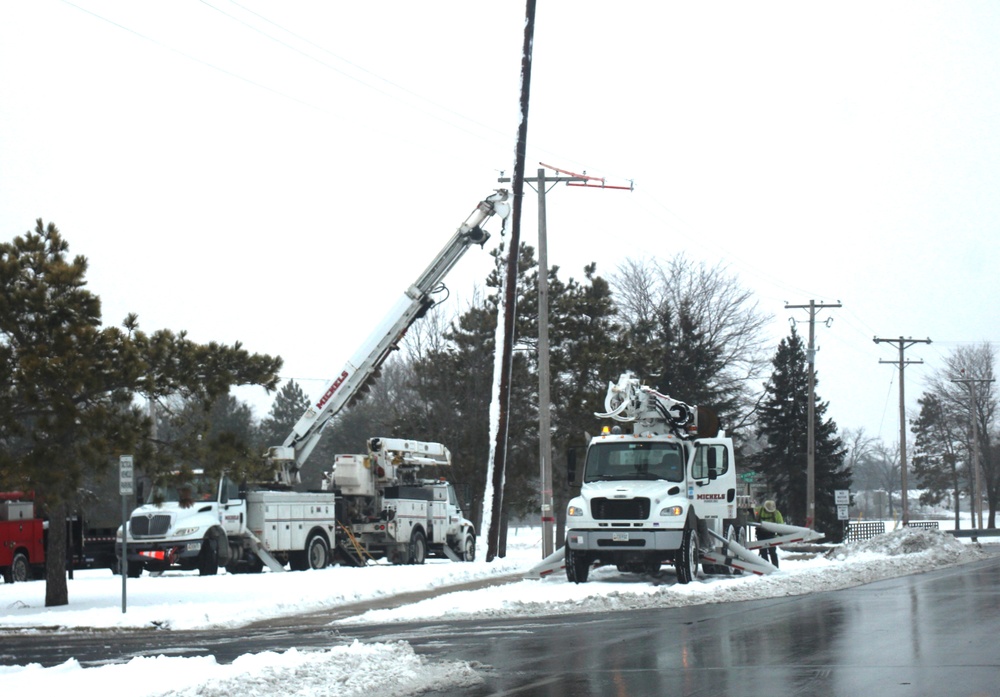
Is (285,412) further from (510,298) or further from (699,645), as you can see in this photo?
(699,645)

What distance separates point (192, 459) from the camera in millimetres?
20344

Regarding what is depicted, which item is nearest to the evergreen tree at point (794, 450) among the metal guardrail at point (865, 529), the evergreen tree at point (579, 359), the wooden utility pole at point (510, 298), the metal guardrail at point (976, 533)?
the metal guardrail at point (865, 529)

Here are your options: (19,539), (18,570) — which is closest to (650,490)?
(19,539)

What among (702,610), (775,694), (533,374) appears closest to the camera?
(775,694)

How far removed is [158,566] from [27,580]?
4.37m

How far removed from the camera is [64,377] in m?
18.2

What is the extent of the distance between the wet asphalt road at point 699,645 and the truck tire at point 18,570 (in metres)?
12.2

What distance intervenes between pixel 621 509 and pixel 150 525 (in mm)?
11510

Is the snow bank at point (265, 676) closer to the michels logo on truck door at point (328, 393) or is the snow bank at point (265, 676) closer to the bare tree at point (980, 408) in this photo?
the michels logo on truck door at point (328, 393)

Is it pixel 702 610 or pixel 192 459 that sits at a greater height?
pixel 192 459

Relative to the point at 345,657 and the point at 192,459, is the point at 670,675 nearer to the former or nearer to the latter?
the point at 345,657

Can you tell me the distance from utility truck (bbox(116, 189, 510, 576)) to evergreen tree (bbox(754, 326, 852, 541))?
28202 millimetres

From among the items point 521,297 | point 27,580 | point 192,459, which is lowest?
point 27,580

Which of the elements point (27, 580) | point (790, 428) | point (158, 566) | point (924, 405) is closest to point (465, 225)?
point (158, 566)
